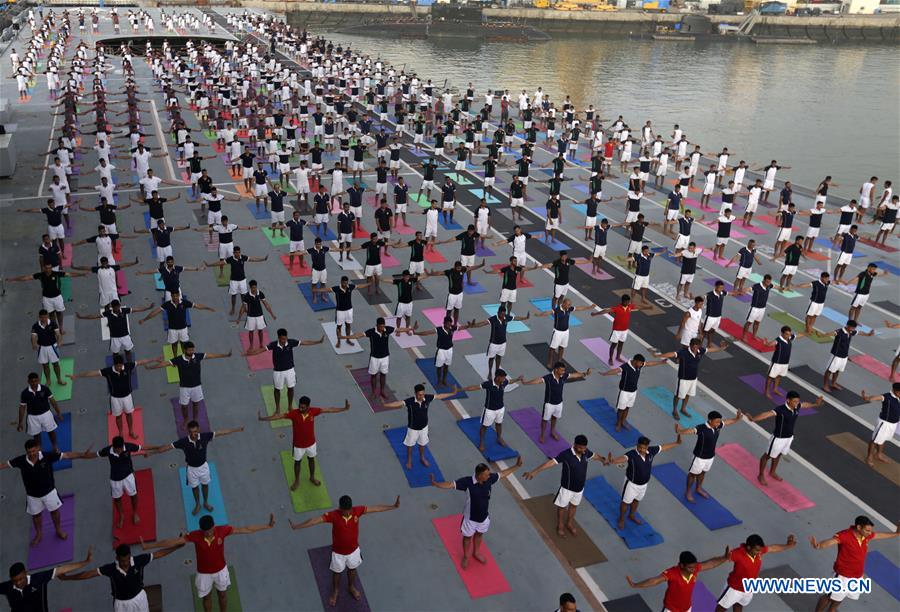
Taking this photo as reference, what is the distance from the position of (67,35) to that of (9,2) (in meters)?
29.0

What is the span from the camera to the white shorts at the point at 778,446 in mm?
13266

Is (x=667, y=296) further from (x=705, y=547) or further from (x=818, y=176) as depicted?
(x=818, y=176)

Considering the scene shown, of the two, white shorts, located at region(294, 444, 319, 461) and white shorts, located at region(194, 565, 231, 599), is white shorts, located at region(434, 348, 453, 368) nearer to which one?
white shorts, located at region(294, 444, 319, 461)

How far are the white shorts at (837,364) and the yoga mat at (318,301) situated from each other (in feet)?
42.8

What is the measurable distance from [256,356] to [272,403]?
2221 mm

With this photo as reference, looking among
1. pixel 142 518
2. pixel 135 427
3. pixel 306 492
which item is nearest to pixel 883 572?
pixel 306 492

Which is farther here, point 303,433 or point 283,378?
point 283,378

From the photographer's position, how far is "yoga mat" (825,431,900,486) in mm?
14250

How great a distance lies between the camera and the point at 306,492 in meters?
12.9

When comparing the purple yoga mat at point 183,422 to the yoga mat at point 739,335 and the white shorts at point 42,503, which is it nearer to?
the white shorts at point 42,503

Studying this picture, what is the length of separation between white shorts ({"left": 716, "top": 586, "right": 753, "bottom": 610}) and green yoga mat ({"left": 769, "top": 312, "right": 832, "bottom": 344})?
1171 cm

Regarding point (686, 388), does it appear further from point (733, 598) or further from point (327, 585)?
point (327, 585)

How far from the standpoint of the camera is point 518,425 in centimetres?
1523

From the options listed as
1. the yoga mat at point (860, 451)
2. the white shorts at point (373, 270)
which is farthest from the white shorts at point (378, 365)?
the yoga mat at point (860, 451)
